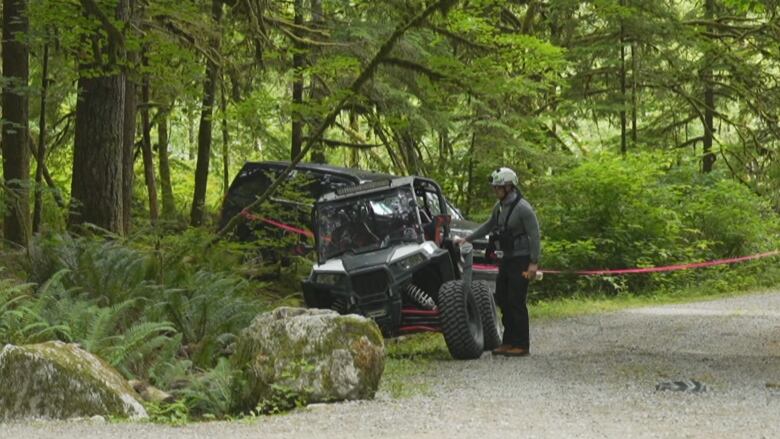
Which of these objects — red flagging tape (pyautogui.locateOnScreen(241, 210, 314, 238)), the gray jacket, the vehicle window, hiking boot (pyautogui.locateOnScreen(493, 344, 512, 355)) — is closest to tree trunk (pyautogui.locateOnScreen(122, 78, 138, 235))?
red flagging tape (pyautogui.locateOnScreen(241, 210, 314, 238))

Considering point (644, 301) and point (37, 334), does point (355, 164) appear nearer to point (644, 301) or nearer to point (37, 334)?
point (644, 301)

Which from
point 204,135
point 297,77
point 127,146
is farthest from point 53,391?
point 204,135

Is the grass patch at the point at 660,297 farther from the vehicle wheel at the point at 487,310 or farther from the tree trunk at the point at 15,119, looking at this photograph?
the tree trunk at the point at 15,119

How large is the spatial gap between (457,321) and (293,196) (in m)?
5.30

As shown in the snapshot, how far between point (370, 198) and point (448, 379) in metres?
3.14

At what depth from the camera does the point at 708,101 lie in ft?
84.9

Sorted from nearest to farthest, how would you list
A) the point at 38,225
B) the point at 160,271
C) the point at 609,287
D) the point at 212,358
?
the point at 212,358
the point at 160,271
the point at 38,225
the point at 609,287

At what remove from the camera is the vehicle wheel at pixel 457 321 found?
34.2 feet

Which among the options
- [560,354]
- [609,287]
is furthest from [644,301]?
[560,354]

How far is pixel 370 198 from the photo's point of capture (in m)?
11.9

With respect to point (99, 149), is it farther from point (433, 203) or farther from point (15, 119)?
point (433, 203)

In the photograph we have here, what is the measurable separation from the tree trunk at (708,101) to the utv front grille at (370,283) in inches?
584

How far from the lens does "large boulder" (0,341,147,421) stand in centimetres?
755

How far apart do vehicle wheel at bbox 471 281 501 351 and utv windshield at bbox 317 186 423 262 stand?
0.86 meters
